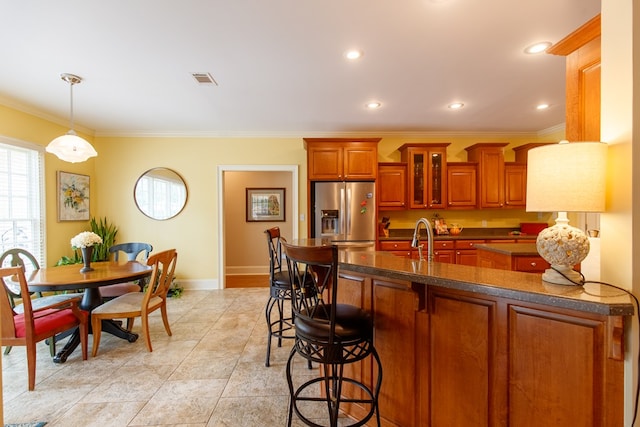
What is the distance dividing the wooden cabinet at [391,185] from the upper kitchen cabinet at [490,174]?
1220mm

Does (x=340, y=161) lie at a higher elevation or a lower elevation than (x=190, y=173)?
higher

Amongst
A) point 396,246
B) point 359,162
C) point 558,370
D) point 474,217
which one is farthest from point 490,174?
point 558,370

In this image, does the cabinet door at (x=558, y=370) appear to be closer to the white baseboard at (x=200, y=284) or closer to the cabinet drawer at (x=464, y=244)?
the cabinet drawer at (x=464, y=244)

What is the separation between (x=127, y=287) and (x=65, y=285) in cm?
93

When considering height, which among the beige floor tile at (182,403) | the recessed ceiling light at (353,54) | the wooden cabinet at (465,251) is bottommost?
the beige floor tile at (182,403)

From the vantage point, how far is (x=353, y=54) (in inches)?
94.3

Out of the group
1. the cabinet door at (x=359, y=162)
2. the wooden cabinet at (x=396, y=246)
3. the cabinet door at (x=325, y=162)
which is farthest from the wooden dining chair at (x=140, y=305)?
the wooden cabinet at (x=396, y=246)

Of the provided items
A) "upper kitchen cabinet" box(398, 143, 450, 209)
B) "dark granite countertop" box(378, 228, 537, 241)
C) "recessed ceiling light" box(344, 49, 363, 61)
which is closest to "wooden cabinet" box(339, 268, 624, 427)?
"recessed ceiling light" box(344, 49, 363, 61)

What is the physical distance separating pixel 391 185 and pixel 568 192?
3.45 m

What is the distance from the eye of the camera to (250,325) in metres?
3.32

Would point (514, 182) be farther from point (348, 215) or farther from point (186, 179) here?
point (186, 179)

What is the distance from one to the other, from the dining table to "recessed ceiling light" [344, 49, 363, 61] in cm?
274

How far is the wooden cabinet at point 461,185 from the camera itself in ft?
15.1

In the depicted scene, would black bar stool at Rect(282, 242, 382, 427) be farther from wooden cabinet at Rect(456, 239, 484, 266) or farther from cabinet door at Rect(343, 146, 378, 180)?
wooden cabinet at Rect(456, 239, 484, 266)
